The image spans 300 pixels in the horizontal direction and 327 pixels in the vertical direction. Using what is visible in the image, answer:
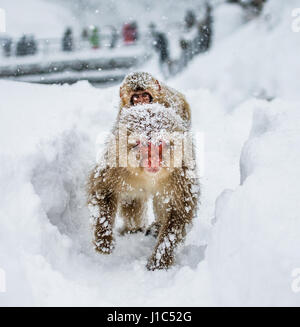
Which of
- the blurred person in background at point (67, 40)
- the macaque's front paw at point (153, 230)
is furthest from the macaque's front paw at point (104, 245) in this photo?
the blurred person in background at point (67, 40)

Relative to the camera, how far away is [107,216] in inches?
106

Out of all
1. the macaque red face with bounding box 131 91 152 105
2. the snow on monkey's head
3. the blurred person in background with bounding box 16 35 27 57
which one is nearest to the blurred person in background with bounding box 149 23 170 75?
the blurred person in background with bounding box 16 35 27 57

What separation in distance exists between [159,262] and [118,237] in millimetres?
801

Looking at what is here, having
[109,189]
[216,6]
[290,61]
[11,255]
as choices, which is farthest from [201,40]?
[11,255]

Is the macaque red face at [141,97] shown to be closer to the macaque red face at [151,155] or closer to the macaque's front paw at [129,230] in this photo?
the macaque red face at [151,155]

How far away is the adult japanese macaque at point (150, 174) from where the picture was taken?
229 cm

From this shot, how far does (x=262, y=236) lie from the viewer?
153 cm

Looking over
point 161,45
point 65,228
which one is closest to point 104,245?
point 65,228

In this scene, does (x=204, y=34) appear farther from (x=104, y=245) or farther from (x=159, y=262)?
(x=159, y=262)

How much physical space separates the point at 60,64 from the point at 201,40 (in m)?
4.66

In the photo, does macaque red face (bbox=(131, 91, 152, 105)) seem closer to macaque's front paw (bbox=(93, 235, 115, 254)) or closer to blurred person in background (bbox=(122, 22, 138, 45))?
macaque's front paw (bbox=(93, 235, 115, 254))

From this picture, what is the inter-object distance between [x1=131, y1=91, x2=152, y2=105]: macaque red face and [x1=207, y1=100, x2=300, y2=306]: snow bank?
1.17 metres

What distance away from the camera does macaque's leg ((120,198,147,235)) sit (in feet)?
10.2

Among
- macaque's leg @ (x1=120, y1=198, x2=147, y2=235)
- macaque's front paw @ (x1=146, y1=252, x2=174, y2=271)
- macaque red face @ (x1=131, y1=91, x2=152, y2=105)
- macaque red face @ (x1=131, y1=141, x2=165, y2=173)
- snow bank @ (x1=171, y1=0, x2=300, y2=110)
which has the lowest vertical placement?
macaque's front paw @ (x1=146, y1=252, x2=174, y2=271)
